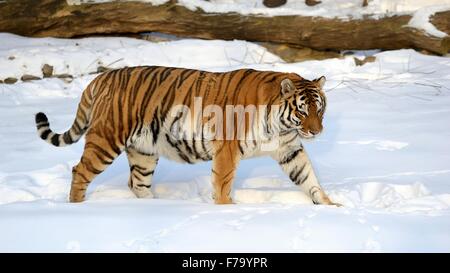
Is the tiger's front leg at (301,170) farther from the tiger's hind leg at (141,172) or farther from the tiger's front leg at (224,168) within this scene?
the tiger's hind leg at (141,172)

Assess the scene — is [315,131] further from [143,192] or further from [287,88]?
[143,192]

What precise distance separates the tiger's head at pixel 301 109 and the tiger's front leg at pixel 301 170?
0.75 ft

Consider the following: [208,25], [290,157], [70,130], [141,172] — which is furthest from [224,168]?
[208,25]

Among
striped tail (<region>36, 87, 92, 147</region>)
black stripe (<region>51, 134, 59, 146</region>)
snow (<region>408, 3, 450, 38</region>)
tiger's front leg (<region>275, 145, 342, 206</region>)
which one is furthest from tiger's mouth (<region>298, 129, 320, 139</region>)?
snow (<region>408, 3, 450, 38</region>)

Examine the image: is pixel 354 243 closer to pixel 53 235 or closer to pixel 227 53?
pixel 53 235

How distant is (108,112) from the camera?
512 centimetres

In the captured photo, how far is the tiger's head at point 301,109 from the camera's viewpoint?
4.92 metres

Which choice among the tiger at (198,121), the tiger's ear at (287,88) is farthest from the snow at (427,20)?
the tiger's ear at (287,88)

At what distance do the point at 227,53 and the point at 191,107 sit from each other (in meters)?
3.78

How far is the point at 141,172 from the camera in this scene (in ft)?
18.0

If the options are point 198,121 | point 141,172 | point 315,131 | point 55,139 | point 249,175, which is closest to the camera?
point 315,131

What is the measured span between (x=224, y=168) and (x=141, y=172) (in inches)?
29.5
